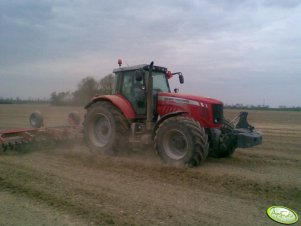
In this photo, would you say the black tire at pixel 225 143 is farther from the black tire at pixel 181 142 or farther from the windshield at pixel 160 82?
the windshield at pixel 160 82

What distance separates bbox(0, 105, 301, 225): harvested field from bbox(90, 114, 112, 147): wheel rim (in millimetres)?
594

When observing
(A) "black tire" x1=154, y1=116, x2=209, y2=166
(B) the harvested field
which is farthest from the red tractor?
(B) the harvested field

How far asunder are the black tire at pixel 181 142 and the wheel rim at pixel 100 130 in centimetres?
200

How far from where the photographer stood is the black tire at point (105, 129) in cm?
884

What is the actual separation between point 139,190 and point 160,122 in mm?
2635

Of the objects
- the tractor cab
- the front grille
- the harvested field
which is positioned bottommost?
the harvested field

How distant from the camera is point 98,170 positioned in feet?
23.8

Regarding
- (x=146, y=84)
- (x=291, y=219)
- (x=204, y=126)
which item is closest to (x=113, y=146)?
(x=146, y=84)

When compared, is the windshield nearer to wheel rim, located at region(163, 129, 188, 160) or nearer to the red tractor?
the red tractor

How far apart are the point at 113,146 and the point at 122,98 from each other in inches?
55.7

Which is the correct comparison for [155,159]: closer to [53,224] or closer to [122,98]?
[122,98]

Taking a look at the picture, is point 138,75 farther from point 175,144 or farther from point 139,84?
point 175,144

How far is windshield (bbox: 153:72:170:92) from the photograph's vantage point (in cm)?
901

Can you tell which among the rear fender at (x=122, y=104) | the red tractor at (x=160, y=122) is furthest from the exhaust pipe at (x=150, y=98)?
the rear fender at (x=122, y=104)
